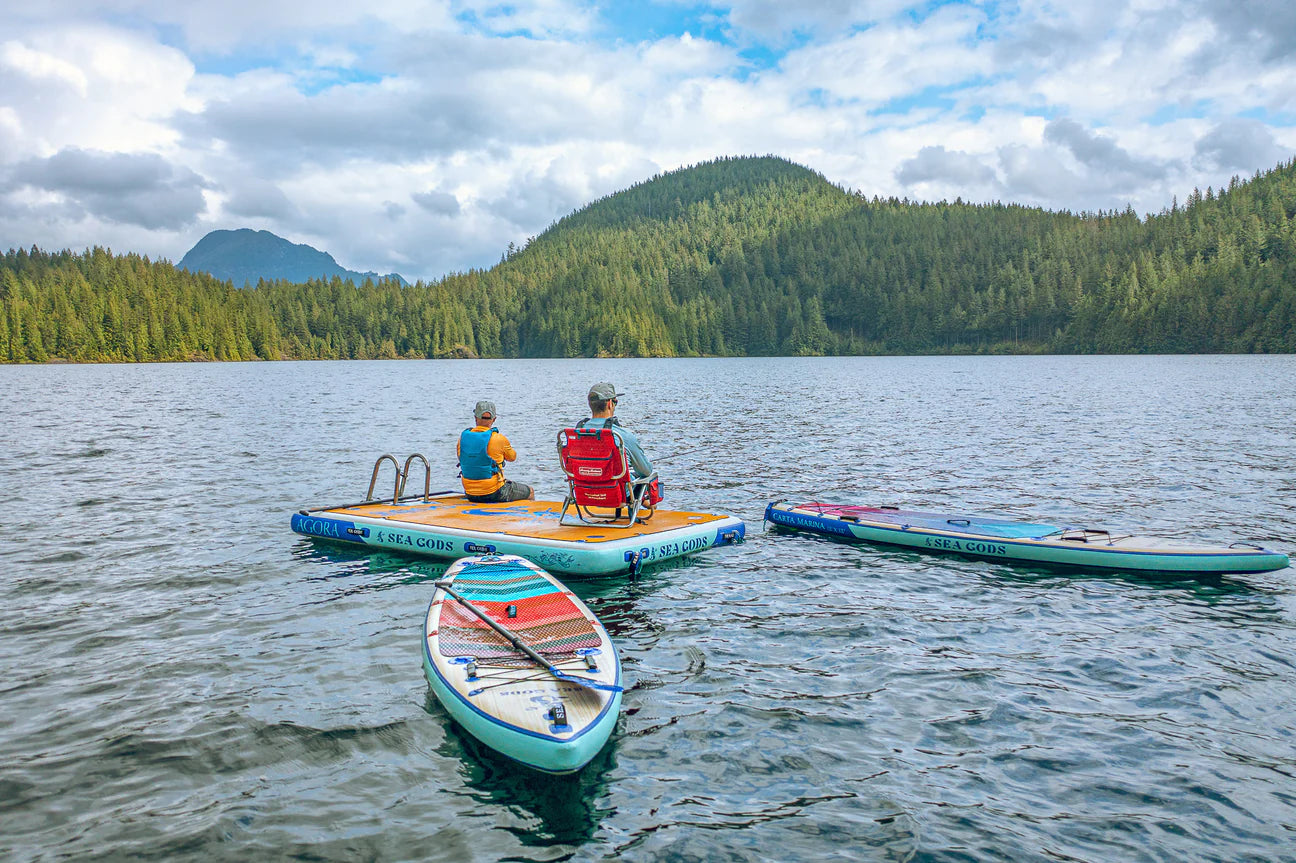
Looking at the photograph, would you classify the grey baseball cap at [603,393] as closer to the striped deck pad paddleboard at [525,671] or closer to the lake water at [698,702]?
the lake water at [698,702]

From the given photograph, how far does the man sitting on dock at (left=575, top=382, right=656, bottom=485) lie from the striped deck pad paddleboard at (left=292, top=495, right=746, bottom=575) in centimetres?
122

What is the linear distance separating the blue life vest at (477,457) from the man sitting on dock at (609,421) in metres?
3.36

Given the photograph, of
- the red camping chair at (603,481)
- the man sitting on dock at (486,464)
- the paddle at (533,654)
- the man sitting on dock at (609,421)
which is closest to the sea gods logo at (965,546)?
the red camping chair at (603,481)

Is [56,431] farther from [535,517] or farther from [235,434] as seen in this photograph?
[535,517]

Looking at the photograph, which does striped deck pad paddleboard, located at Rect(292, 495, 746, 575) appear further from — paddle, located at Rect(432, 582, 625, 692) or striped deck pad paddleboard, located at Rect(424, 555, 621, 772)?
paddle, located at Rect(432, 582, 625, 692)

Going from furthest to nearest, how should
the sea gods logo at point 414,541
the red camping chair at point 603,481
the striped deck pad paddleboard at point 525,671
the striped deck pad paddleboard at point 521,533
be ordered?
the sea gods logo at point 414,541, the red camping chair at point 603,481, the striped deck pad paddleboard at point 521,533, the striped deck pad paddleboard at point 525,671

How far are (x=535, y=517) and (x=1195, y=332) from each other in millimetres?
196171

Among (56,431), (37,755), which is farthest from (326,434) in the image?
(37,755)

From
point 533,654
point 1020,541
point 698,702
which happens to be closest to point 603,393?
point 698,702

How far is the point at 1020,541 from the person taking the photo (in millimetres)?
16250

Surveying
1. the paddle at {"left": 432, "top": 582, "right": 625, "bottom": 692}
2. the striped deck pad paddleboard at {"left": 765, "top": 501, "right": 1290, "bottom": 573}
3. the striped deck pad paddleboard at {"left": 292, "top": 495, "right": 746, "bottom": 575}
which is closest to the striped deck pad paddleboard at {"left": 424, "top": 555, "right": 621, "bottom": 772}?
the paddle at {"left": 432, "top": 582, "right": 625, "bottom": 692}

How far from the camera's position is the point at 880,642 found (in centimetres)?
1212

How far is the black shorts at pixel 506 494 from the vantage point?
19.1 meters

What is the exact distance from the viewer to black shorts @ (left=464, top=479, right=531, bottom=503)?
19.1m
